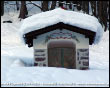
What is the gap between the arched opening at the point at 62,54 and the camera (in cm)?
1148

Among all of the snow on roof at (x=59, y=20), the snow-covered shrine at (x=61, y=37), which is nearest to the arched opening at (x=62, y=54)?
the snow-covered shrine at (x=61, y=37)

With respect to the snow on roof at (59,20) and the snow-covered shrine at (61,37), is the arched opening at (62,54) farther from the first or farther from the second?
the snow on roof at (59,20)

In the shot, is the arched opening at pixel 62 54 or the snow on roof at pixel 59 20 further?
the arched opening at pixel 62 54

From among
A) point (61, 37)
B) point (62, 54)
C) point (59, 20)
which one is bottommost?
point (62, 54)

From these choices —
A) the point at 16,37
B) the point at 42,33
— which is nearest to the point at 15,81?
the point at 42,33

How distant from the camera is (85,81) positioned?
838 cm

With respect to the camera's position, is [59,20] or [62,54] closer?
[59,20]

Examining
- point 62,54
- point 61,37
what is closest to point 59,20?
point 61,37

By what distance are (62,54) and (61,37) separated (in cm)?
69

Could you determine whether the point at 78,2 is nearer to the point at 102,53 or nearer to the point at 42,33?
the point at 102,53

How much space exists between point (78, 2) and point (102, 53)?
645 inches

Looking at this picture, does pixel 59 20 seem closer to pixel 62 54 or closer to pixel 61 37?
pixel 61 37

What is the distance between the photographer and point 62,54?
11.5 meters

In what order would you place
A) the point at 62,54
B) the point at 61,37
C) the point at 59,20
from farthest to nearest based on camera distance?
the point at 62,54 → the point at 61,37 → the point at 59,20
